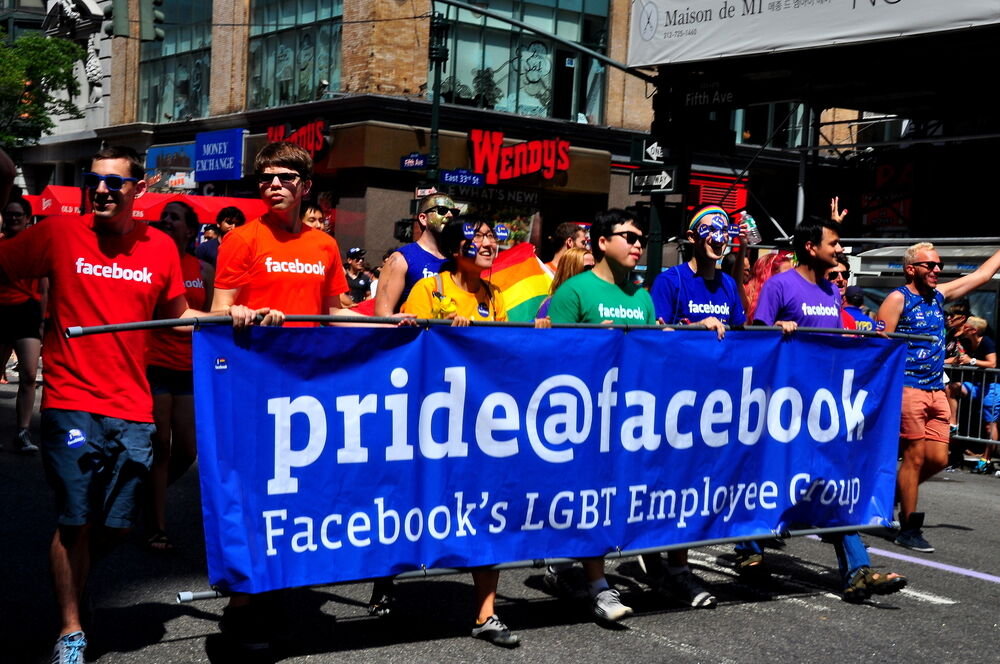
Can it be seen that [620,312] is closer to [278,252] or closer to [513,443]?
[513,443]

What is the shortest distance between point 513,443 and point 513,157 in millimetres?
23451

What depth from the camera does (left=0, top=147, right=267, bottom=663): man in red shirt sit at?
450 centimetres

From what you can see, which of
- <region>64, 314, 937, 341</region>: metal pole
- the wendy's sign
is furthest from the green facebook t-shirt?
the wendy's sign

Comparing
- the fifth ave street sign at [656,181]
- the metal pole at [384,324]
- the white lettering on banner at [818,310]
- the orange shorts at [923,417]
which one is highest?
the fifth ave street sign at [656,181]

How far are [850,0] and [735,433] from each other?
11.4 metres

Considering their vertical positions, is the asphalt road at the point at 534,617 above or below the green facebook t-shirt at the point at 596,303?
below

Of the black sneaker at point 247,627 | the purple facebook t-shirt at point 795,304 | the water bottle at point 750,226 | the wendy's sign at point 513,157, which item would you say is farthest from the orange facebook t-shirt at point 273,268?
the wendy's sign at point 513,157

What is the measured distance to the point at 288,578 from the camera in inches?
190

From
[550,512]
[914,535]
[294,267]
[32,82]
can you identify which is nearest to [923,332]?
[914,535]

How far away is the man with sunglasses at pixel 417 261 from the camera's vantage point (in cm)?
619

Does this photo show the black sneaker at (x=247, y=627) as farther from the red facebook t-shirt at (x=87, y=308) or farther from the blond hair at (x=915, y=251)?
the blond hair at (x=915, y=251)

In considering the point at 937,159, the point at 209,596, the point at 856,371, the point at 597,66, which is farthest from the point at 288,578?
the point at 597,66

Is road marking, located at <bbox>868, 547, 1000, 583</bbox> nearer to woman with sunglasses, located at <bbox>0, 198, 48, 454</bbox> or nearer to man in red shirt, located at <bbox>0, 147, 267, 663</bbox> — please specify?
man in red shirt, located at <bbox>0, 147, 267, 663</bbox>

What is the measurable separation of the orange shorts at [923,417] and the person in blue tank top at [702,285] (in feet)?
6.05
